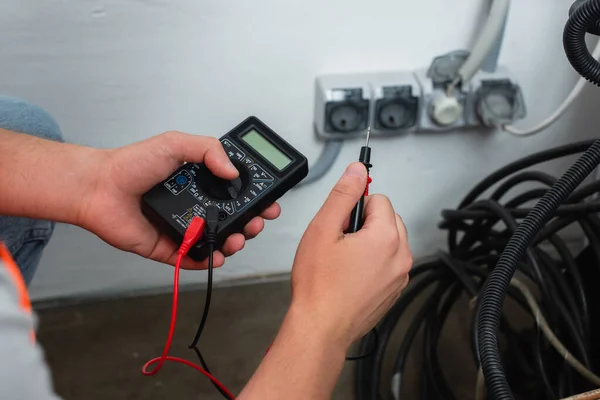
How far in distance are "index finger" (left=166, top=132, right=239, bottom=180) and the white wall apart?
196 mm

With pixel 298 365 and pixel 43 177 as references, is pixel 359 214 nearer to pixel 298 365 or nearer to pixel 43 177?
pixel 298 365

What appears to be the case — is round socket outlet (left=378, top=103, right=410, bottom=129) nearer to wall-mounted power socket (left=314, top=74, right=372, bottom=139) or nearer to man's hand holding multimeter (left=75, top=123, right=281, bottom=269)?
wall-mounted power socket (left=314, top=74, right=372, bottom=139)

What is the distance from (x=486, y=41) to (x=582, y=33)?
0.25 m

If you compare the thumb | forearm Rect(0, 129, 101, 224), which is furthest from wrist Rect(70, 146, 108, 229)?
the thumb

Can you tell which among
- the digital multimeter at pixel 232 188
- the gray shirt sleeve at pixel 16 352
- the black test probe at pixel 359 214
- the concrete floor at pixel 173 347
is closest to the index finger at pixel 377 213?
the black test probe at pixel 359 214

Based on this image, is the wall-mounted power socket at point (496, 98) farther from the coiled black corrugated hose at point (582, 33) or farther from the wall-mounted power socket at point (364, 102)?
the coiled black corrugated hose at point (582, 33)

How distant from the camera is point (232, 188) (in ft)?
Answer: 2.20

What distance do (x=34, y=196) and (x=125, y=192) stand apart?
10 cm

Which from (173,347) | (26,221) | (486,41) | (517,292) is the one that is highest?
(486,41)

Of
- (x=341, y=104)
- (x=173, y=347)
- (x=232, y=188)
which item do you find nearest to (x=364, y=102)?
(x=341, y=104)

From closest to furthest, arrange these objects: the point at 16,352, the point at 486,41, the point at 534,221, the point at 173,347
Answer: the point at 16,352 → the point at 534,221 → the point at 486,41 → the point at 173,347

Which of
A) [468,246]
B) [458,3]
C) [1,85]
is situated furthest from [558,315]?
[1,85]

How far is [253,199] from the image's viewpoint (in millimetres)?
664

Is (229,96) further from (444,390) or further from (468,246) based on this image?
(444,390)
